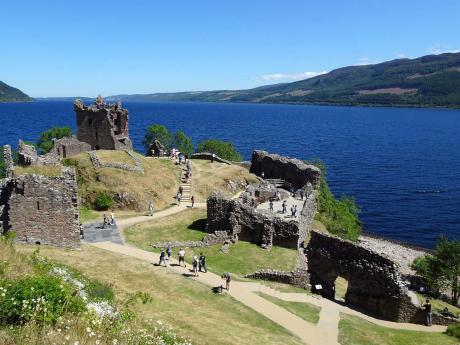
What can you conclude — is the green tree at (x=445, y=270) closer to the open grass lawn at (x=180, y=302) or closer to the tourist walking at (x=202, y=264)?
the open grass lawn at (x=180, y=302)

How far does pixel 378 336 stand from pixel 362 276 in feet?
22.8

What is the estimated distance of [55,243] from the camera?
33.6m

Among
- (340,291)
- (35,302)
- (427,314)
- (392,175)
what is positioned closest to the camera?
(35,302)

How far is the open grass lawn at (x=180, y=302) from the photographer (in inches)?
958

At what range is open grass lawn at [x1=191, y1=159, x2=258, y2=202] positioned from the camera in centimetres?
5753

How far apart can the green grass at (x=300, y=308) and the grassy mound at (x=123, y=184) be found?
77.2 ft

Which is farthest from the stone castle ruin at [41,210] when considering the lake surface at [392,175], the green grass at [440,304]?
the lake surface at [392,175]

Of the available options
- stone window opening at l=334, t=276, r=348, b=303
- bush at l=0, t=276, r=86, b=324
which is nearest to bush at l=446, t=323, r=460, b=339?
stone window opening at l=334, t=276, r=348, b=303

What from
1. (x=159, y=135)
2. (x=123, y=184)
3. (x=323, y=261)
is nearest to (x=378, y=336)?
(x=323, y=261)

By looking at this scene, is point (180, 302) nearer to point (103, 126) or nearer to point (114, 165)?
point (114, 165)

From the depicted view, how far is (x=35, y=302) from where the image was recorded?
1180cm

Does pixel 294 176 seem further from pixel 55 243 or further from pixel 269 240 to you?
pixel 55 243

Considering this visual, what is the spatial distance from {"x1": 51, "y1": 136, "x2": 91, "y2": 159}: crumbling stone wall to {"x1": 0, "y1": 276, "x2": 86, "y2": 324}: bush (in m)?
54.9

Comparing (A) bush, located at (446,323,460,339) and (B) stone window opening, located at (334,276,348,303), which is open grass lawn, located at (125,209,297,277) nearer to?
(B) stone window opening, located at (334,276,348,303)
